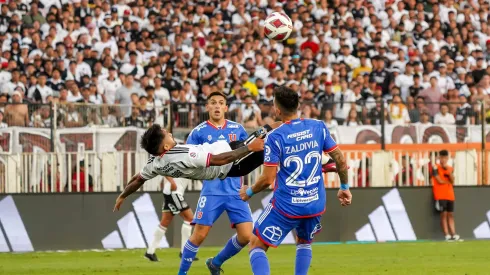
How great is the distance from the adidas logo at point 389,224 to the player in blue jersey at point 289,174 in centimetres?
1094

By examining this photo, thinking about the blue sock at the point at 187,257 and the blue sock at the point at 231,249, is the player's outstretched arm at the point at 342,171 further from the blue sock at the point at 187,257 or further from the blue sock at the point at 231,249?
the blue sock at the point at 187,257

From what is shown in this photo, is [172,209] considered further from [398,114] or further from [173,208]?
[398,114]

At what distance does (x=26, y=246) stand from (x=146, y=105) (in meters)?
3.59

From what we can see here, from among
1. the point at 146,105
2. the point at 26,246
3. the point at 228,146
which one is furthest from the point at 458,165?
the point at 228,146

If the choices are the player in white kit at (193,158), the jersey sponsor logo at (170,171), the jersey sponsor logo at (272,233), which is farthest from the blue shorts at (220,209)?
the jersey sponsor logo at (272,233)

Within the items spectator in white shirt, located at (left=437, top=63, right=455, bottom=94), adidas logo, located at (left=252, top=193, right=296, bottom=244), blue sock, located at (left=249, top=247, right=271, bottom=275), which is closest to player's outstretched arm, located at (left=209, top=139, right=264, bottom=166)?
blue sock, located at (left=249, top=247, right=271, bottom=275)

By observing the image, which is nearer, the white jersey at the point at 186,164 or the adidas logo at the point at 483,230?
the white jersey at the point at 186,164

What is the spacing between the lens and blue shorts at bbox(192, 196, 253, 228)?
45.0 feet

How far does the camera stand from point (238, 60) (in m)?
25.4

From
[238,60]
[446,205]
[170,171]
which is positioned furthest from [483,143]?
[170,171]

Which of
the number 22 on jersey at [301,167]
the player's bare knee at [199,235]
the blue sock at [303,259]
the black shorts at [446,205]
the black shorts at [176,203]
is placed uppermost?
the number 22 on jersey at [301,167]

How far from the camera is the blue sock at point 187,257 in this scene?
13055 mm

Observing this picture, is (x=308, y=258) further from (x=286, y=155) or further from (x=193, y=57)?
(x=193, y=57)

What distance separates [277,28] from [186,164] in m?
5.46
